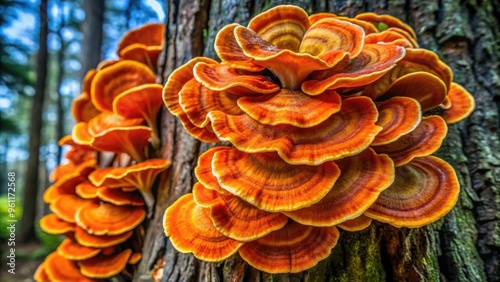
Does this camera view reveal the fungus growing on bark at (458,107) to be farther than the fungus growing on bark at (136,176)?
No

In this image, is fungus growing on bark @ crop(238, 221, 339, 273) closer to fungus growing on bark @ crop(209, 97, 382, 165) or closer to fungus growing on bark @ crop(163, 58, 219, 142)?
fungus growing on bark @ crop(209, 97, 382, 165)

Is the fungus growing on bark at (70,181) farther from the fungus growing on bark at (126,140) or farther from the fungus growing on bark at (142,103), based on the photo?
the fungus growing on bark at (142,103)

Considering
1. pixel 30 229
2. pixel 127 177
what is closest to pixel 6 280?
pixel 30 229

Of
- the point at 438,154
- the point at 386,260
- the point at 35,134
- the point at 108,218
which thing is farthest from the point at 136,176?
the point at 35,134

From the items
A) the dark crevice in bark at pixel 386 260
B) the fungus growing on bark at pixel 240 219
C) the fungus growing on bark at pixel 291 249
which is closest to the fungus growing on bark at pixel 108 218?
the fungus growing on bark at pixel 240 219

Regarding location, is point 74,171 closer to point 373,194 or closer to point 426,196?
point 373,194
